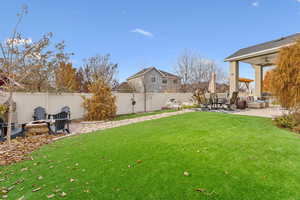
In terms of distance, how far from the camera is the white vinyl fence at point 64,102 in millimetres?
8453

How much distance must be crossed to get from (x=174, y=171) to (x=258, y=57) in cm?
1198

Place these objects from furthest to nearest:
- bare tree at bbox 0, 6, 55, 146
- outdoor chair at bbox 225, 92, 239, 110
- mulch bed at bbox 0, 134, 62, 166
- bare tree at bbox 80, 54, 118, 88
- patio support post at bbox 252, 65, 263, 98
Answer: bare tree at bbox 80, 54, 118, 88 → patio support post at bbox 252, 65, 263, 98 → outdoor chair at bbox 225, 92, 239, 110 → bare tree at bbox 0, 6, 55, 146 → mulch bed at bbox 0, 134, 62, 166

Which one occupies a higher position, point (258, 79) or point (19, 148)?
point (258, 79)

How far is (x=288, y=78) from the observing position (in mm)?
5504

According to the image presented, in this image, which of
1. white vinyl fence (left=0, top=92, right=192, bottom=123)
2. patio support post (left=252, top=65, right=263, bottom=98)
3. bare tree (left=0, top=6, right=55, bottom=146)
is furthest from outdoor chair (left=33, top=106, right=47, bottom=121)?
patio support post (left=252, top=65, right=263, bottom=98)

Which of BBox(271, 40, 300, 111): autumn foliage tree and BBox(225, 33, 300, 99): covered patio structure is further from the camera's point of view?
BBox(225, 33, 300, 99): covered patio structure

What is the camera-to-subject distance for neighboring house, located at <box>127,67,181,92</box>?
2519 centimetres

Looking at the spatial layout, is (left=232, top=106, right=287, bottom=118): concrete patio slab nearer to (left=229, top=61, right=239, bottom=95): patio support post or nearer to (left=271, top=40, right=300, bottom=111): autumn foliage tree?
(left=271, top=40, right=300, bottom=111): autumn foliage tree

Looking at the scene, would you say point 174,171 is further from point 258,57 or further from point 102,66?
point 102,66

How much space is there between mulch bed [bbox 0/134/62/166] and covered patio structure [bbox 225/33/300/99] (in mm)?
11974

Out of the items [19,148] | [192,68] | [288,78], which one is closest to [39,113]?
[19,148]

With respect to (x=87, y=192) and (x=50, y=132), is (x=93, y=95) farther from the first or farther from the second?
(x=87, y=192)

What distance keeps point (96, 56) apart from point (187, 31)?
1113cm

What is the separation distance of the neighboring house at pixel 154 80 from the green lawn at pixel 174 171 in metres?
20.7
